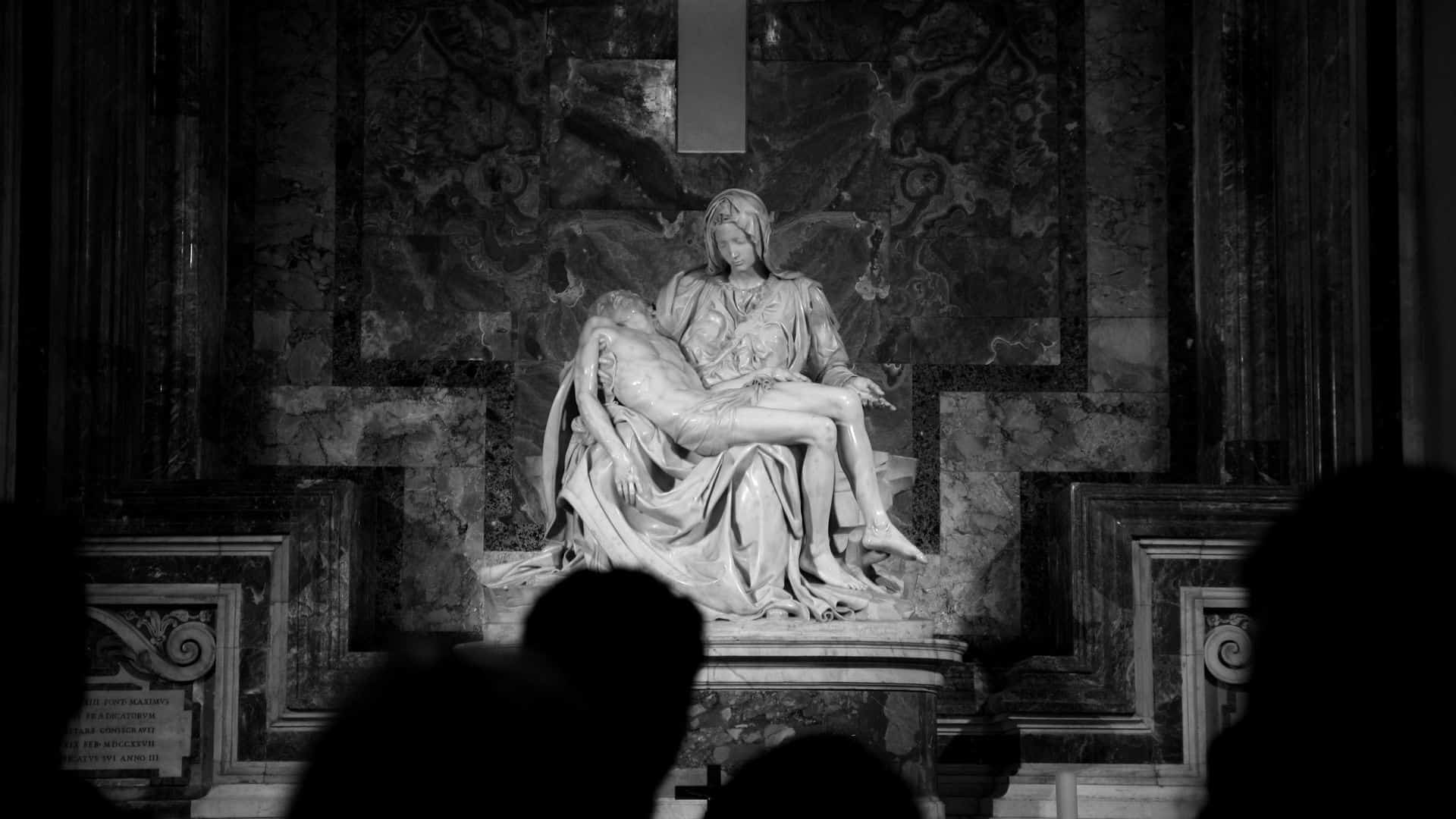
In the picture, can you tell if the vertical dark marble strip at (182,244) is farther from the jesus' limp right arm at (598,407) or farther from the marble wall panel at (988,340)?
the marble wall panel at (988,340)

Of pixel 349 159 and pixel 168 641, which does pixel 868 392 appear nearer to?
pixel 168 641

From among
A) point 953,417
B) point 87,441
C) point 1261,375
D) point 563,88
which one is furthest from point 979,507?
point 87,441

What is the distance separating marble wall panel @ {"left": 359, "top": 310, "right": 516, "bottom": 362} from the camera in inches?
350

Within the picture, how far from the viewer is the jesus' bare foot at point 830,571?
684 cm

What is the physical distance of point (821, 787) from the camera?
1.40m

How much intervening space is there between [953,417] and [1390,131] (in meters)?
2.50

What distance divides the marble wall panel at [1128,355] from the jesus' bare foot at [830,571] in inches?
102

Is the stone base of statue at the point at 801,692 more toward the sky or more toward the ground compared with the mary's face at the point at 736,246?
more toward the ground

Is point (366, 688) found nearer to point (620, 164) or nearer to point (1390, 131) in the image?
point (1390, 131)

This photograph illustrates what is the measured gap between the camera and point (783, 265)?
8930 mm

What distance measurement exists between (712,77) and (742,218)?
5.59 feet

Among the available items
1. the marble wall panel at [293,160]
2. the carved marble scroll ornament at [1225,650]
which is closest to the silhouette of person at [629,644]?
the carved marble scroll ornament at [1225,650]

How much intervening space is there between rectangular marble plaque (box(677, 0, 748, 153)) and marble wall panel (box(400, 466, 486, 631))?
2084mm

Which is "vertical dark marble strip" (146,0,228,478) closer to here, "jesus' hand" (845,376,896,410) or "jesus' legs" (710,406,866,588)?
"jesus' legs" (710,406,866,588)
